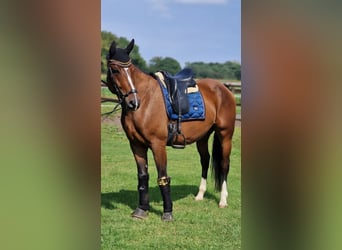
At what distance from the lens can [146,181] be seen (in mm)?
1104

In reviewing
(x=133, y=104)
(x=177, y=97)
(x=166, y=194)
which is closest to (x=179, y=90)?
(x=177, y=97)

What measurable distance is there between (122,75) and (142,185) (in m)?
0.34

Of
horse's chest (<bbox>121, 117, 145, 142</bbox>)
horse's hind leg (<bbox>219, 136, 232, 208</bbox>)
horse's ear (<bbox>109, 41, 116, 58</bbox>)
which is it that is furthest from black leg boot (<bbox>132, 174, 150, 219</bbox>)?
horse's ear (<bbox>109, 41, 116, 58</bbox>)

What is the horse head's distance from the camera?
983mm

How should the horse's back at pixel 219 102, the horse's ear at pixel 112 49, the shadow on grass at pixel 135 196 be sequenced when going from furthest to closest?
the horse's back at pixel 219 102 → the shadow on grass at pixel 135 196 → the horse's ear at pixel 112 49

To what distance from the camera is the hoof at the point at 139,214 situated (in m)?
1.07

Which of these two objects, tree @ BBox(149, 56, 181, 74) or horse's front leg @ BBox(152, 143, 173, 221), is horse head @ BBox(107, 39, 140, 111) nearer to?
tree @ BBox(149, 56, 181, 74)

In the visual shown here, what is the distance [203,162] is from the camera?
124cm

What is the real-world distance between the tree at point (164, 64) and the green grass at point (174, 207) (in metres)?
0.22

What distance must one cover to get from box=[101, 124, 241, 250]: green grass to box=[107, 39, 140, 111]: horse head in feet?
0.33

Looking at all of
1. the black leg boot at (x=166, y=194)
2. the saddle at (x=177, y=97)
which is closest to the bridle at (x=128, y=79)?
the saddle at (x=177, y=97)

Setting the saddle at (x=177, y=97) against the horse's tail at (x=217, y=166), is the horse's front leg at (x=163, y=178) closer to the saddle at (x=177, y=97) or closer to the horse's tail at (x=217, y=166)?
the saddle at (x=177, y=97)
